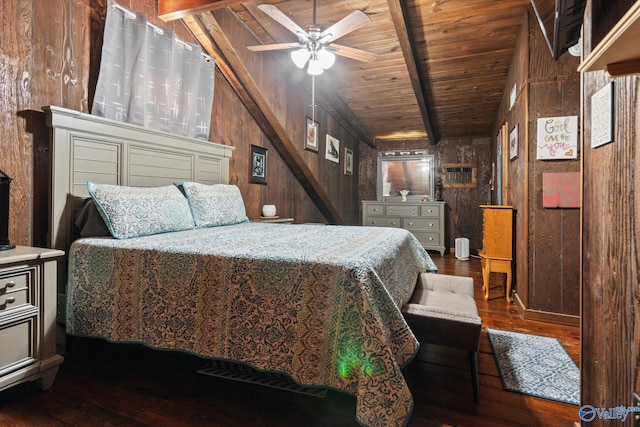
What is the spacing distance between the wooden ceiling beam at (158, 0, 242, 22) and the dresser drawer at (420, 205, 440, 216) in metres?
4.79

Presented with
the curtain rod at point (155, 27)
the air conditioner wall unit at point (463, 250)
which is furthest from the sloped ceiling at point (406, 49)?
the air conditioner wall unit at point (463, 250)

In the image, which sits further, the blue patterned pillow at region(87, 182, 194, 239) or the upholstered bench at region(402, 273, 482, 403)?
the blue patterned pillow at region(87, 182, 194, 239)

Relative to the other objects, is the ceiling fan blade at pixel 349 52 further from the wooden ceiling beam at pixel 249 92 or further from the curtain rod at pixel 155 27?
the curtain rod at pixel 155 27

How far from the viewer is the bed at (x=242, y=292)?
4.06ft

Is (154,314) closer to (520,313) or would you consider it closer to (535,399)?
(535,399)

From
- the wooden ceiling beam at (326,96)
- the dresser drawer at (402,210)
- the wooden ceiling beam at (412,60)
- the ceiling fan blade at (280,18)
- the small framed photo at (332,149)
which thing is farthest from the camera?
the dresser drawer at (402,210)

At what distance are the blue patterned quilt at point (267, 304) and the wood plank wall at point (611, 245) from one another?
596mm

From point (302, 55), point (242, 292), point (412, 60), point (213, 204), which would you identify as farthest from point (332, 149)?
point (242, 292)

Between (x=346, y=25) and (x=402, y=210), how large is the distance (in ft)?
14.1

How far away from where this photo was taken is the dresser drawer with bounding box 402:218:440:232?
6.07m

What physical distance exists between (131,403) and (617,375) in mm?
1859

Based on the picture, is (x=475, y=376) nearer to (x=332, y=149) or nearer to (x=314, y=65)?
(x=314, y=65)

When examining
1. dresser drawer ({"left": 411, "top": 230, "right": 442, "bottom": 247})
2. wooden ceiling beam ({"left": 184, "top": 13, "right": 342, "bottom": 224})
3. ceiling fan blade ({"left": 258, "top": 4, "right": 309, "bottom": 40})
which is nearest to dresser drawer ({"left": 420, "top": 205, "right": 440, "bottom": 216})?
dresser drawer ({"left": 411, "top": 230, "right": 442, "bottom": 247})

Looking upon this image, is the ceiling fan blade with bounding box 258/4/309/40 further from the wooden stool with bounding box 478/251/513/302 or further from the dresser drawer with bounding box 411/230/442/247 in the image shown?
the dresser drawer with bounding box 411/230/442/247
